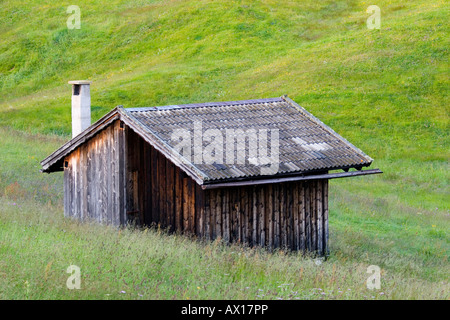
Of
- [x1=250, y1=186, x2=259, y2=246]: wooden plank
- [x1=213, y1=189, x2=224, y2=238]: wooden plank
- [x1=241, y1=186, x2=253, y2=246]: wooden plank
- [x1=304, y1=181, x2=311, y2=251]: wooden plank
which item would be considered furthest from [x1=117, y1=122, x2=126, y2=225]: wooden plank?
[x1=304, y1=181, x2=311, y2=251]: wooden plank

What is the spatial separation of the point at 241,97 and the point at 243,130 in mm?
24067

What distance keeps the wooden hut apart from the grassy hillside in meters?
1.29

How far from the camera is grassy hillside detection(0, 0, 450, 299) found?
10766 millimetres

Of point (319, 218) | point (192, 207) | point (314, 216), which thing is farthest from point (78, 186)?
point (319, 218)

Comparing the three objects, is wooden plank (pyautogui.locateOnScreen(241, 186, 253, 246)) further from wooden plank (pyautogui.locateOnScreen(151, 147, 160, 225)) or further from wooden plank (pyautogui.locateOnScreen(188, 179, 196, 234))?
wooden plank (pyautogui.locateOnScreen(151, 147, 160, 225))

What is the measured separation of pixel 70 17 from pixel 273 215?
4824 cm

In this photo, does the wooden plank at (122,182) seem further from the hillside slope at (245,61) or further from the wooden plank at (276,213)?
the hillside slope at (245,61)

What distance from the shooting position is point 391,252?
59.8 ft

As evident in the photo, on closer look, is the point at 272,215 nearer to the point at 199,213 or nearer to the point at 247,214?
the point at 247,214

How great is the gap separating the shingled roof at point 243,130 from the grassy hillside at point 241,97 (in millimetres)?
1766

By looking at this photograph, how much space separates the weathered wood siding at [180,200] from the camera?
47.9ft

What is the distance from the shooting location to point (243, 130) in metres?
15.8

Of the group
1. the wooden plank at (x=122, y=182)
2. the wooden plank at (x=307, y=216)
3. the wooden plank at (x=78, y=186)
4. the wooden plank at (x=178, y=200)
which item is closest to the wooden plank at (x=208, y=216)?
the wooden plank at (x=178, y=200)
